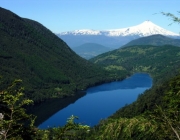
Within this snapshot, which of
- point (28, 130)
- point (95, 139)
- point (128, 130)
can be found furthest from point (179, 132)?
point (28, 130)

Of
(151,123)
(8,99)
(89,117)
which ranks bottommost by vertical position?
(89,117)

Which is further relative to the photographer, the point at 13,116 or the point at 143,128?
the point at 13,116

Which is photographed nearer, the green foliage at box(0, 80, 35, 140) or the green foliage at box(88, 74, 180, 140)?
the green foliage at box(88, 74, 180, 140)

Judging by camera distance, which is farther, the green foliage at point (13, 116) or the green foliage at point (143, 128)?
the green foliage at point (13, 116)

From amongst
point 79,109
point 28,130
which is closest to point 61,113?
point 79,109

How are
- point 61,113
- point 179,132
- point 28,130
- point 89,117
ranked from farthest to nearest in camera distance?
point 61,113 → point 89,117 → point 28,130 → point 179,132

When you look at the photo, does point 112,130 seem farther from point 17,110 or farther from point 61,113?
point 61,113

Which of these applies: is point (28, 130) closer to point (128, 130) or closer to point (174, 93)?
point (128, 130)

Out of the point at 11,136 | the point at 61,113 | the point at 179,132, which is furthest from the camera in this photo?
the point at 61,113

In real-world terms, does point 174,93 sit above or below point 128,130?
above

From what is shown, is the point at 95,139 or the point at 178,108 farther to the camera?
the point at 178,108
